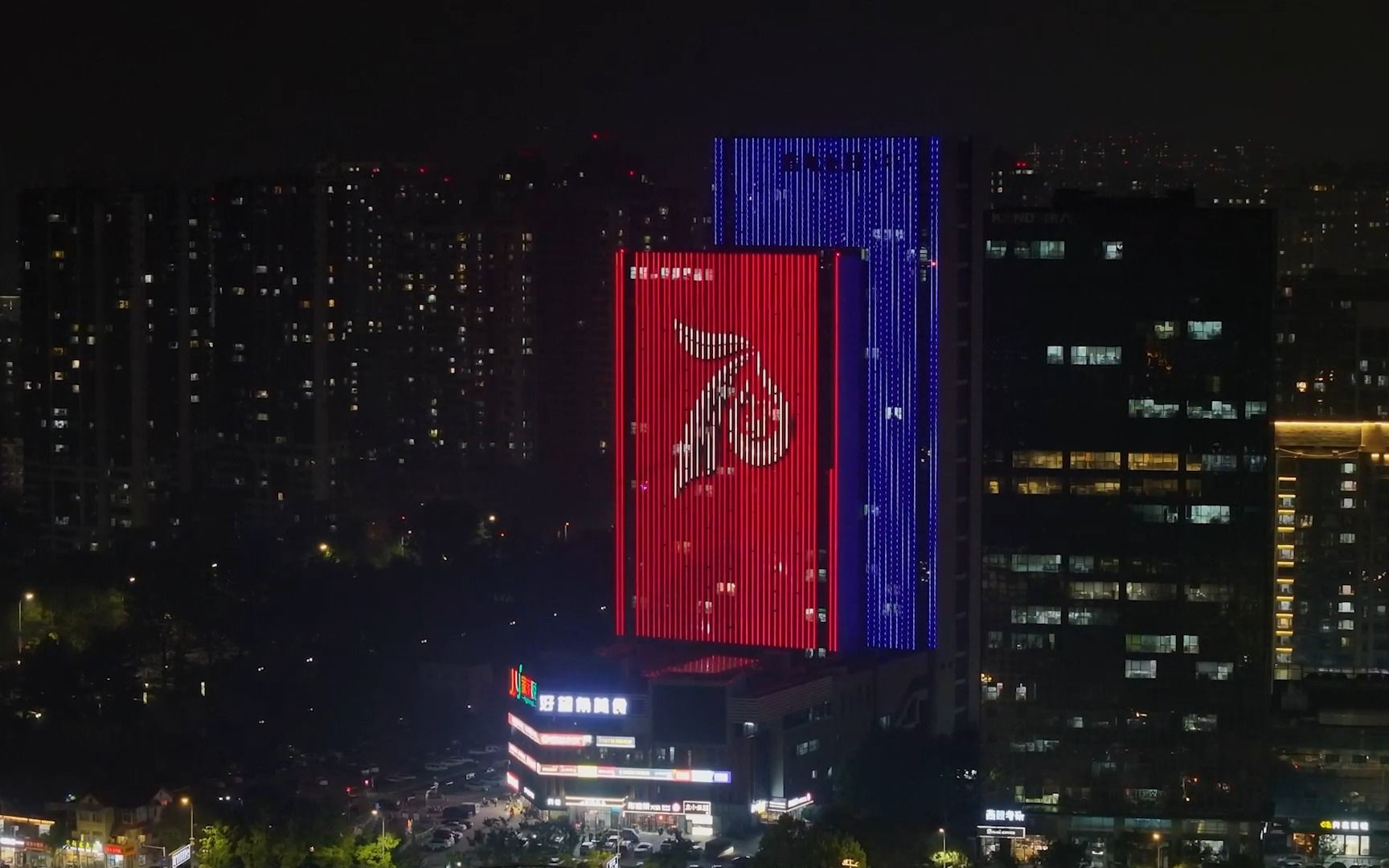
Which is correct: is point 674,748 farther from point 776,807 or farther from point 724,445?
point 724,445

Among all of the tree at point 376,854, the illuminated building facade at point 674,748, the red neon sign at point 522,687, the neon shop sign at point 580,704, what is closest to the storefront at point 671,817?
the illuminated building facade at point 674,748

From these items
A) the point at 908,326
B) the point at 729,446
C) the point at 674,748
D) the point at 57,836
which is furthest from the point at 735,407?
the point at 57,836

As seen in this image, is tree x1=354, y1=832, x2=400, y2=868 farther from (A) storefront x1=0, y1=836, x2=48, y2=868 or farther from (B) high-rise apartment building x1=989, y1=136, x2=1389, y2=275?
(B) high-rise apartment building x1=989, y1=136, x2=1389, y2=275

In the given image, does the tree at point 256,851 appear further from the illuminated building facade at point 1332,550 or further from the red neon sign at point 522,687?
the illuminated building facade at point 1332,550

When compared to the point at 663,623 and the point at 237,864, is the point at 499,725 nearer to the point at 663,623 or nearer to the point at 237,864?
the point at 663,623

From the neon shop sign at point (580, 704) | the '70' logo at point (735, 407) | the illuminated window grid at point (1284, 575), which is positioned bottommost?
the neon shop sign at point (580, 704)

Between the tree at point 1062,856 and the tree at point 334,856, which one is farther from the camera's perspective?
the tree at point 334,856

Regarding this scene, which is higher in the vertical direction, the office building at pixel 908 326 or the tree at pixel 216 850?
the office building at pixel 908 326
